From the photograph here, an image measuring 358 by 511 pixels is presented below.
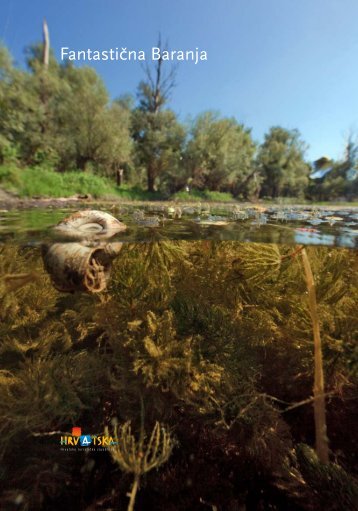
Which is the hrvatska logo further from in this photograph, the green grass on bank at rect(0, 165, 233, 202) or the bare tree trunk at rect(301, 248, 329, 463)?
the green grass on bank at rect(0, 165, 233, 202)

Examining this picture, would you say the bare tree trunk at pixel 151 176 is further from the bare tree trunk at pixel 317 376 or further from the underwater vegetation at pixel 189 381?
the bare tree trunk at pixel 317 376

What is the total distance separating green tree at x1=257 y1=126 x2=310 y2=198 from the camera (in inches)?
1687

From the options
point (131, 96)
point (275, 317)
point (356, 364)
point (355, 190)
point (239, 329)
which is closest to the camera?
point (356, 364)

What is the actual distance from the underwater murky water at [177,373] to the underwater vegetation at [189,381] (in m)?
0.01

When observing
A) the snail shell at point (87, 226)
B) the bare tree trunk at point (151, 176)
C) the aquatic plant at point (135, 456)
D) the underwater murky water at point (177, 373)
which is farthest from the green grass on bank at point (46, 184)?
the aquatic plant at point (135, 456)

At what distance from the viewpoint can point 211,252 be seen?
2932 millimetres

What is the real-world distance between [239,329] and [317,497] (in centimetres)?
141

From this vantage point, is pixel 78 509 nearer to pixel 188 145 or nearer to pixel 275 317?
pixel 275 317

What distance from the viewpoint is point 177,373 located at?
2.19 metres

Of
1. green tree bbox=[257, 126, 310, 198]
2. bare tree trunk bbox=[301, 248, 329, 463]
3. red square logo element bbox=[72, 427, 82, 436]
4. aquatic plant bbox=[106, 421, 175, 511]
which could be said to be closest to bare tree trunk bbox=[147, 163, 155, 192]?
green tree bbox=[257, 126, 310, 198]

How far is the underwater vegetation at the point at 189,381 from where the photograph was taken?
7.02 feet

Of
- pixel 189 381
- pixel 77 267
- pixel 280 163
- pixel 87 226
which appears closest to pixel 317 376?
pixel 189 381

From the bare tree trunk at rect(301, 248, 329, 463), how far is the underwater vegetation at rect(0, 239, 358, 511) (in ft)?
0.05

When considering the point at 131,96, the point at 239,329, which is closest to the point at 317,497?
the point at 239,329
